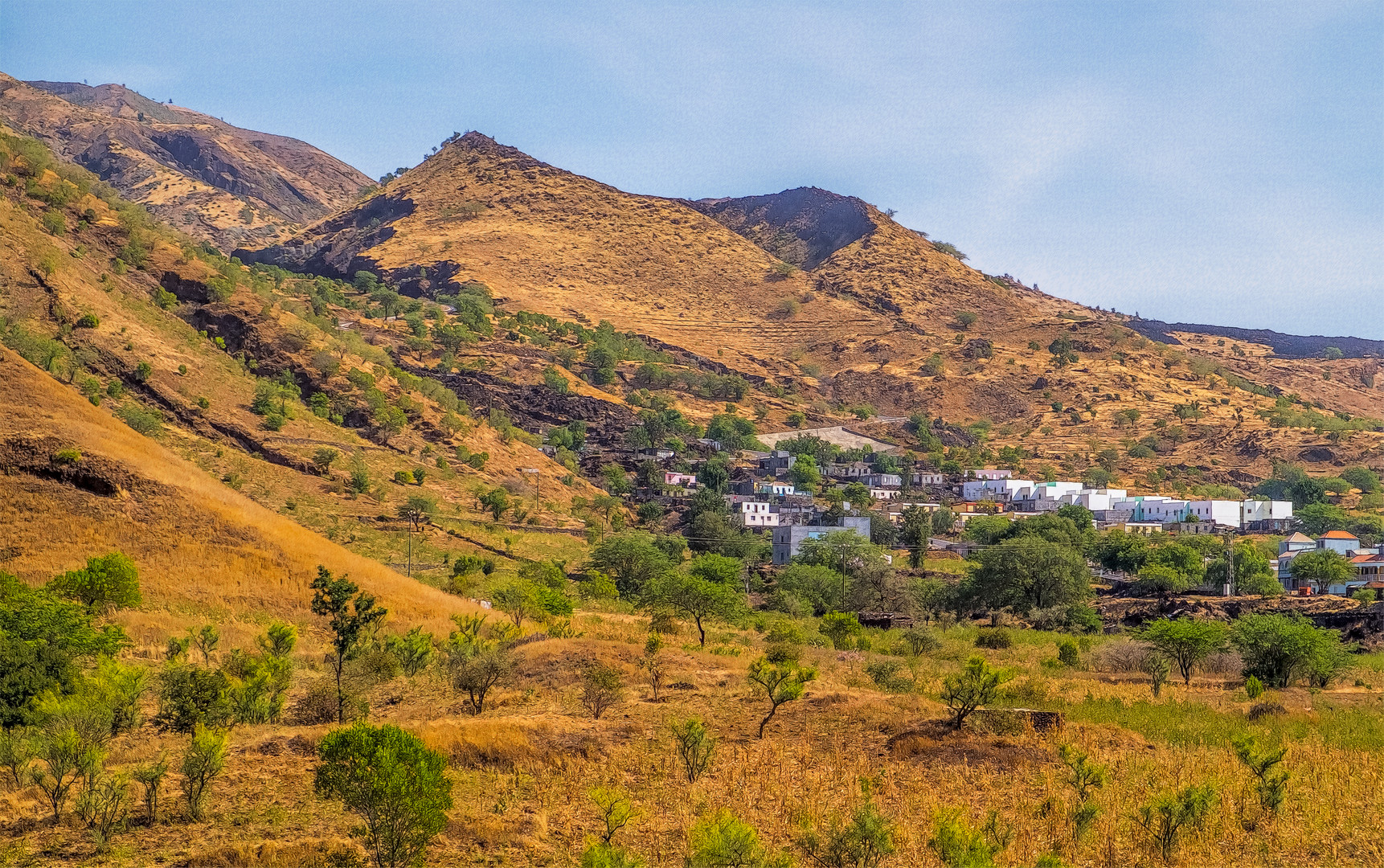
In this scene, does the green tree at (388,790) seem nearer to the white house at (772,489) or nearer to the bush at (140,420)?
the bush at (140,420)

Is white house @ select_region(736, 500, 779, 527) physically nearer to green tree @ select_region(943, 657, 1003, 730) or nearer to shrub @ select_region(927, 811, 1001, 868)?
green tree @ select_region(943, 657, 1003, 730)

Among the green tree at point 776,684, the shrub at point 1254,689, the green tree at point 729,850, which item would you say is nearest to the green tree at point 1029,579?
the shrub at point 1254,689

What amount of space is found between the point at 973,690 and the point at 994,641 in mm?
17948

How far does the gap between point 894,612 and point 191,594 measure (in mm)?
27843

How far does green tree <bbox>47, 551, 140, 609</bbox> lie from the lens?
81.0ft

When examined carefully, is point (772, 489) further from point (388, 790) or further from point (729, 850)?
point (729, 850)

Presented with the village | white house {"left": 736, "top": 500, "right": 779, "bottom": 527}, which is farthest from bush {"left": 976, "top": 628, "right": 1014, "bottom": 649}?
white house {"left": 736, "top": 500, "right": 779, "bottom": 527}

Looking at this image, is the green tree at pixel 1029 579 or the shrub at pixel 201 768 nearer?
the shrub at pixel 201 768

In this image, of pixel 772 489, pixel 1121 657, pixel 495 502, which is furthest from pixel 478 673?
pixel 772 489

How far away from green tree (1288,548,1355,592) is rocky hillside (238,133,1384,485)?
38.5 metres

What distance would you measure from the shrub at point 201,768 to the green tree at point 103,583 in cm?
1405

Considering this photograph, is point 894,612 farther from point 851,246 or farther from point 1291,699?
point 851,246

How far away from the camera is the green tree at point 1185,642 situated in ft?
85.9

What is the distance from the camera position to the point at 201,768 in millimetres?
12633
